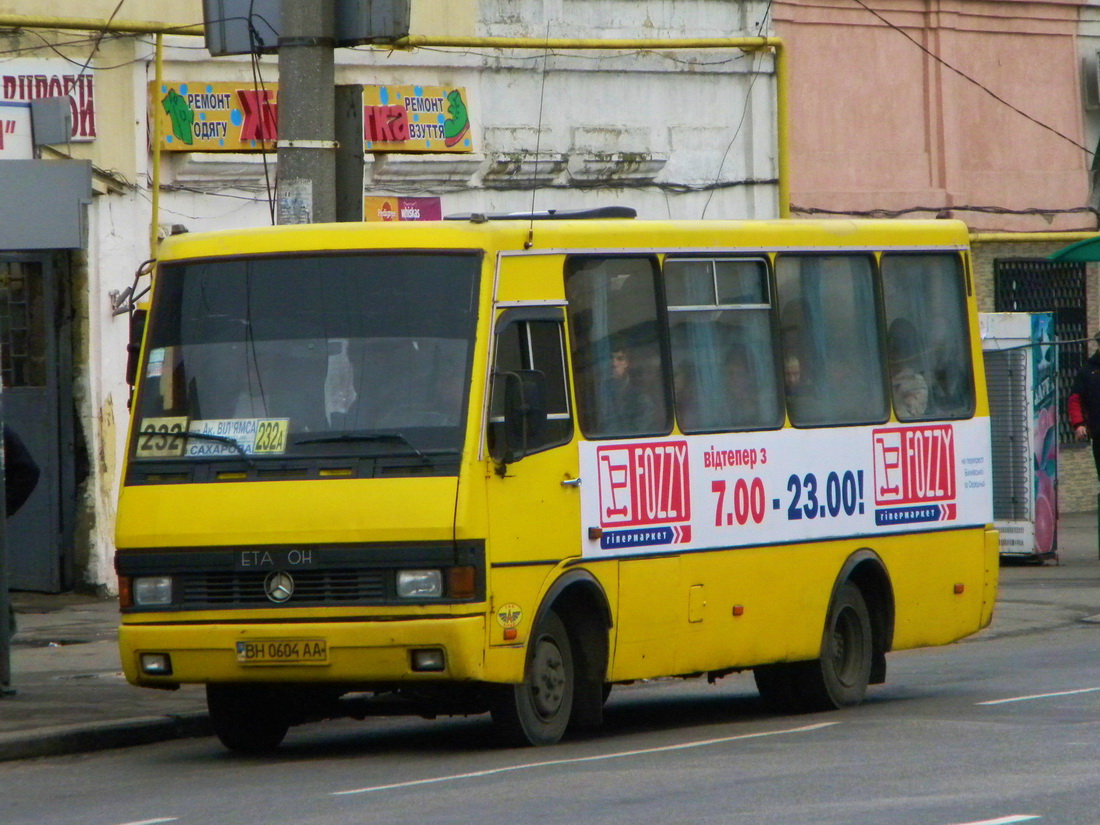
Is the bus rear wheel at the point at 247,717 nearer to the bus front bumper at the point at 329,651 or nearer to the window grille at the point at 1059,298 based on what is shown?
the bus front bumper at the point at 329,651

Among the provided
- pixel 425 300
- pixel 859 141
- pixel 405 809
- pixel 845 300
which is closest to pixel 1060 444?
pixel 859 141

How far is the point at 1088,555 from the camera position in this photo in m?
21.6

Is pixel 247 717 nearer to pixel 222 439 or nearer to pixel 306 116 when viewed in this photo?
pixel 222 439

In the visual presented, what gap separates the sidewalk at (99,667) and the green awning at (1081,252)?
2.81m

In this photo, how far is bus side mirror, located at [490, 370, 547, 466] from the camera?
9945 mm

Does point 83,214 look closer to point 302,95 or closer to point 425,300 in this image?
point 302,95

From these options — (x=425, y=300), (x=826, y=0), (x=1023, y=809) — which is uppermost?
(x=826, y=0)

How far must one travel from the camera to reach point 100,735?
11086 millimetres

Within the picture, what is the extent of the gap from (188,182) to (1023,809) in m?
11.9

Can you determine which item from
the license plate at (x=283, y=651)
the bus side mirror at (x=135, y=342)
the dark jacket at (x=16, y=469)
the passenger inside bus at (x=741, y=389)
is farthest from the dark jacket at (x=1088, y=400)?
the license plate at (x=283, y=651)

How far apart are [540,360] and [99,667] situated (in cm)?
465

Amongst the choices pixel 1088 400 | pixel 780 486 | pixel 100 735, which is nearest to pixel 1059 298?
pixel 1088 400

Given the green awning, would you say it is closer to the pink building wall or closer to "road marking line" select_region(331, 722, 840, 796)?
the pink building wall

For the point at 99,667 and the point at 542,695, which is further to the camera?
the point at 99,667
